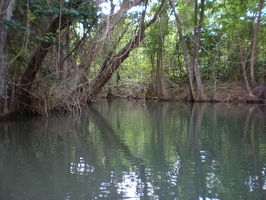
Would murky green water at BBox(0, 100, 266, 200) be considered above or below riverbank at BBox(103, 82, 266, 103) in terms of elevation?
below

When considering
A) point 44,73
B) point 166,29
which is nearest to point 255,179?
point 44,73

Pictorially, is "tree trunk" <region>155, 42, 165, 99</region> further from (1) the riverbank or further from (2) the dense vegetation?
(1) the riverbank

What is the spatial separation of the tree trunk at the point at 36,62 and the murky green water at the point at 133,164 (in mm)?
2197

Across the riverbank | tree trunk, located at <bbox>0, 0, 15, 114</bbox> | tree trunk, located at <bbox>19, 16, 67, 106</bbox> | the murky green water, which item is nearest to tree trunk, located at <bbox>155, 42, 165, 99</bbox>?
the riverbank

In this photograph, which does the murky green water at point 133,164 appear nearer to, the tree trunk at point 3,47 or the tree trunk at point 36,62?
the tree trunk at point 3,47

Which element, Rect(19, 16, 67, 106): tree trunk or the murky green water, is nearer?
the murky green water

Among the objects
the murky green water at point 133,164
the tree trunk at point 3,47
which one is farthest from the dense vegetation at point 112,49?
the murky green water at point 133,164

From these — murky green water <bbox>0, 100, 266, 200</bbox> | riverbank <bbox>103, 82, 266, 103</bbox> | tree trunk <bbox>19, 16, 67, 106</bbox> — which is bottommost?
murky green water <bbox>0, 100, 266, 200</bbox>

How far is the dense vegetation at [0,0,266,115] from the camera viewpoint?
23.9 ft

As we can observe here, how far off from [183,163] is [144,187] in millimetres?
1075

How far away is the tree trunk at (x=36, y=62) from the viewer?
769cm

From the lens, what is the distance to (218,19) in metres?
16.7

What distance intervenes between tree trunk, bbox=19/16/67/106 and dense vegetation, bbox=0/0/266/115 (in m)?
Answer: 0.03

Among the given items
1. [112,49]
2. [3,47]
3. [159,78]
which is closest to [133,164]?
[3,47]
